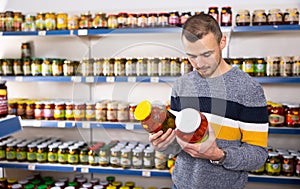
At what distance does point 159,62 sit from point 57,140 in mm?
1281

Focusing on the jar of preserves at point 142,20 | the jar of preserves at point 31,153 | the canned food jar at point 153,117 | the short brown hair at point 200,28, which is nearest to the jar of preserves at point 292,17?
the jar of preserves at point 142,20

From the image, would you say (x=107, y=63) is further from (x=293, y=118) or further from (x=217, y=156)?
(x=217, y=156)

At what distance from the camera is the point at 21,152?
3.04 meters

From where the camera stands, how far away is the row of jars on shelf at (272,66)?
261 centimetres

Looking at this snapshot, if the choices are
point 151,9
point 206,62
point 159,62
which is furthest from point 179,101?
point 151,9

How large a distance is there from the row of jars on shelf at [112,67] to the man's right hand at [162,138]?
4.72 ft

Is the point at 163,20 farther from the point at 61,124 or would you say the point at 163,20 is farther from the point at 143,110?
the point at 143,110

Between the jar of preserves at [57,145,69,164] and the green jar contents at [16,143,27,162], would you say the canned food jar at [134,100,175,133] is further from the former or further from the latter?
the green jar contents at [16,143,27,162]

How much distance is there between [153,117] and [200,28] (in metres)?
0.34

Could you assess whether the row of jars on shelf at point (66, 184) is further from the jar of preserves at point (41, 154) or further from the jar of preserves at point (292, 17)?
the jar of preserves at point (292, 17)

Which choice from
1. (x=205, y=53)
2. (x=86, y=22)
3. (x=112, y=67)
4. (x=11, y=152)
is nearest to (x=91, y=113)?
(x=112, y=67)

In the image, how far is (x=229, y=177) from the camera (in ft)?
4.33

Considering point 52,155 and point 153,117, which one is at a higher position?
point 153,117

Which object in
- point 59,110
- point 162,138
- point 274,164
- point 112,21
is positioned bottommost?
point 274,164
